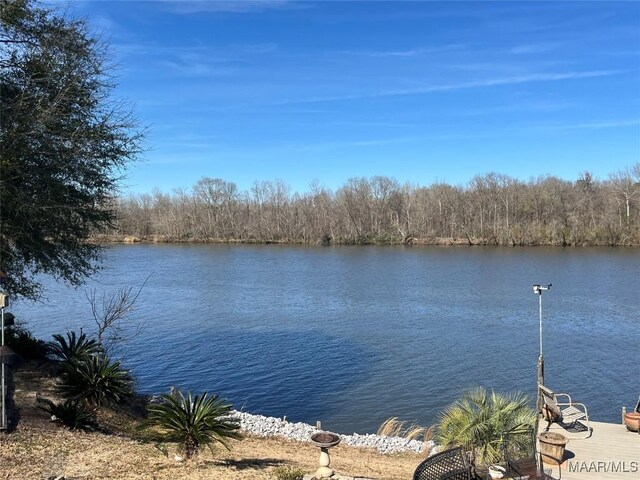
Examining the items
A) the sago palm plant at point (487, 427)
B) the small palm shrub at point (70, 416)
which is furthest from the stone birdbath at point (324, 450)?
the small palm shrub at point (70, 416)

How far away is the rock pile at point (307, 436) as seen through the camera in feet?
46.2

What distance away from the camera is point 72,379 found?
1099 centimetres

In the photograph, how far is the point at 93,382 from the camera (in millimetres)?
11078

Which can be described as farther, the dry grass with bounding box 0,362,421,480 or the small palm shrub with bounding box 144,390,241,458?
the small palm shrub with bounding box 144,390,241,458

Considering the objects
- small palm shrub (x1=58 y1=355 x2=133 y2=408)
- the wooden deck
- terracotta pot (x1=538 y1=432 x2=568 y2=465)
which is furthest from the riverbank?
terracotta pot (x1=538 y1=432 x2=568 y2=465)

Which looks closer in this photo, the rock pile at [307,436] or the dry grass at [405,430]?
the rock pile at [307,436]

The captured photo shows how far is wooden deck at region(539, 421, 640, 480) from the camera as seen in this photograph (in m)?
10.3

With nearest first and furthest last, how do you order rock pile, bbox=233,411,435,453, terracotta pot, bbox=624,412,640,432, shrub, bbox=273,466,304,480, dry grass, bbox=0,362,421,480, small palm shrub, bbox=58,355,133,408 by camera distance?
1. dry grass, bbox=0,362,421,480
2. shrub, bbox=273,466,304,480
3. small palm shrub, bbox=58,355,133,408
4. terracotta pot, bbox=624,412,640,432
5. rock pile, bbox=233,411,435,453

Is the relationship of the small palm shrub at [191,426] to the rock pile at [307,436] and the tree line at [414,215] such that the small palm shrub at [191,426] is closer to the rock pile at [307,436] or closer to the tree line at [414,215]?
the rock pile at [307,436]

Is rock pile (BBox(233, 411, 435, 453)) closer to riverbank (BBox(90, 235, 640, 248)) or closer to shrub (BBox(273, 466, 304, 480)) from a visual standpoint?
shrub (BBox(273, 466, 304, 480))

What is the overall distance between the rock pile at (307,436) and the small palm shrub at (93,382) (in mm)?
3852

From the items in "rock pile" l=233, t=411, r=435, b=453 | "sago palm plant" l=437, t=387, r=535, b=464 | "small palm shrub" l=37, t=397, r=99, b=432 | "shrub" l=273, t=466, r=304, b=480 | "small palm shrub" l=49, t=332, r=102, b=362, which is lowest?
"rock pile" l=233, t=411, r=435, b=453

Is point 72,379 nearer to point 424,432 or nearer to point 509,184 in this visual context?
point 424,432

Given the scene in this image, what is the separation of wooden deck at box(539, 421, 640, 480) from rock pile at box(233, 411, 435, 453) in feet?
11.6
